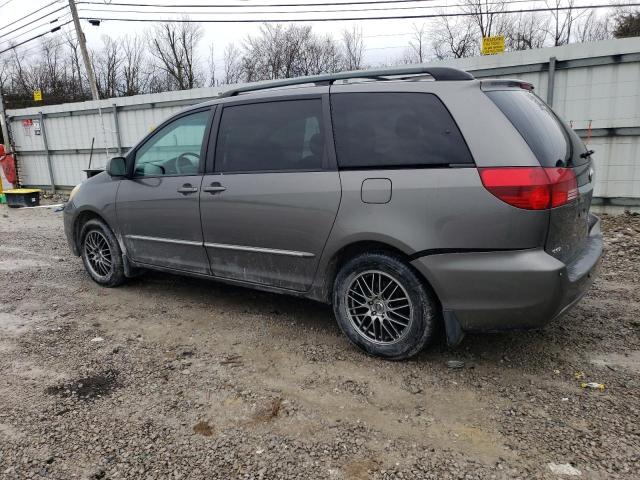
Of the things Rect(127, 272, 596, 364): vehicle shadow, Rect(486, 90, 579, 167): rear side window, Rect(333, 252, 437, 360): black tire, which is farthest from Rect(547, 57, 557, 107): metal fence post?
Rect(333, 252, 437, 360): black tire

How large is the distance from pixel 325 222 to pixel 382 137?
684mm

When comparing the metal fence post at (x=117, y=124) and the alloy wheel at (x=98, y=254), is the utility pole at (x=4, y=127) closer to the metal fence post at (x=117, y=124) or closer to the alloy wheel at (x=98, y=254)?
the metal fence post at (x=117, y=124)

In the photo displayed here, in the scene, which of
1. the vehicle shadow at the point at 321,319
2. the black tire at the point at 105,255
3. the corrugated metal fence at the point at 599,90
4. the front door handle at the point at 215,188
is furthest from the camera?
the corrugated metal fence at the point at 599,90

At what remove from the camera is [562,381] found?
3.07 meters

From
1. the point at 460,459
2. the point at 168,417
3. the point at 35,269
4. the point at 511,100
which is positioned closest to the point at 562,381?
the point at 460,459

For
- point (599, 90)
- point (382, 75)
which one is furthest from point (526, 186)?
point (599, 90)

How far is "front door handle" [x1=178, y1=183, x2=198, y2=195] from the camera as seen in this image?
4.17 m

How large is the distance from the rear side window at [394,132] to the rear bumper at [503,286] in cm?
60

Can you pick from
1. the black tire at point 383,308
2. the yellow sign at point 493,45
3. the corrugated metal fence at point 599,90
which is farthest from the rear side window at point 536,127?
the yellow sign at point 493,45

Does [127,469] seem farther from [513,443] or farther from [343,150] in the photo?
[343,150]

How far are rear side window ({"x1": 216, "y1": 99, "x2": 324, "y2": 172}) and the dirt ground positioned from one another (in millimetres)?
1334

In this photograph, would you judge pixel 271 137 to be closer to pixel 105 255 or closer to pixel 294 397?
pixel 294 397

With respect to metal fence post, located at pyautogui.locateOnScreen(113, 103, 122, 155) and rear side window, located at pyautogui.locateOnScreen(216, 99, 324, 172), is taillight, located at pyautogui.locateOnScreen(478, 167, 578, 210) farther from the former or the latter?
metal fence post, located at pyautogui.locateOnScreen(113, 103, 122, 155)

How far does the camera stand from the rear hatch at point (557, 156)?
2.88m
